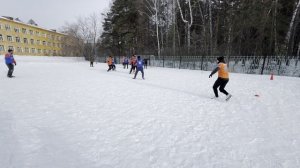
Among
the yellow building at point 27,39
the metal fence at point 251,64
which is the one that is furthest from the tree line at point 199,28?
the yellow building at point 27,39

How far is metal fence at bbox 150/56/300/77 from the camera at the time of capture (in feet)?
42.9

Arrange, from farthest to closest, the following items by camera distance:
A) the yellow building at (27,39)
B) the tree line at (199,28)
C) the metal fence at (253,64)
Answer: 1. the yellow building at (27,39)
2. the tree line at (199,28)
3. the metal fence at (253,64)

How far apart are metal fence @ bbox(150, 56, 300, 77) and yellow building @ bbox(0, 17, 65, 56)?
160 feet

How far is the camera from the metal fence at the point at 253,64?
13.1 metres

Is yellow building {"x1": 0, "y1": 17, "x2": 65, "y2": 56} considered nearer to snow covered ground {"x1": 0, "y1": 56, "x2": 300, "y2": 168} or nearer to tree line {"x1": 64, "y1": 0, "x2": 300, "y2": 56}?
tree line {"x1": 64, "y1": 0, "x2": 300, "y2": 56}

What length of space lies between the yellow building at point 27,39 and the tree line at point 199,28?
13.7 metres

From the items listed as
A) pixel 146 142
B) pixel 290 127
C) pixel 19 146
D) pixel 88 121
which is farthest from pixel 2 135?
pixel 290 127

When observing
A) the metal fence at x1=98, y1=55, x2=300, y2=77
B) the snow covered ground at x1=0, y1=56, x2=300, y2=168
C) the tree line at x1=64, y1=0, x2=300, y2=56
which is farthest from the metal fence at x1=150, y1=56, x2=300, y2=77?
the snow covered ground at x1=0, y1=56, x2=300, y2=168

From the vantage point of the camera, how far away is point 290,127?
12.5 feet

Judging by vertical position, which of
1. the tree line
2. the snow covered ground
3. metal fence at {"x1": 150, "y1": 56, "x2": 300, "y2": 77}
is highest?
the tree line

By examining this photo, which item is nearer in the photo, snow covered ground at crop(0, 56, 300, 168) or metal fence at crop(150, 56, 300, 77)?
snow covered ground at crop(0, 56, 300, 168)

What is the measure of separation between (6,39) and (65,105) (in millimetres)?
56012

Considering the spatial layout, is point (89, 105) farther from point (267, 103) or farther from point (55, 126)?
point (267, 103)

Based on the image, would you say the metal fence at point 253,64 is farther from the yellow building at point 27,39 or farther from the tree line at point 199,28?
the yellow building at point 27,39
